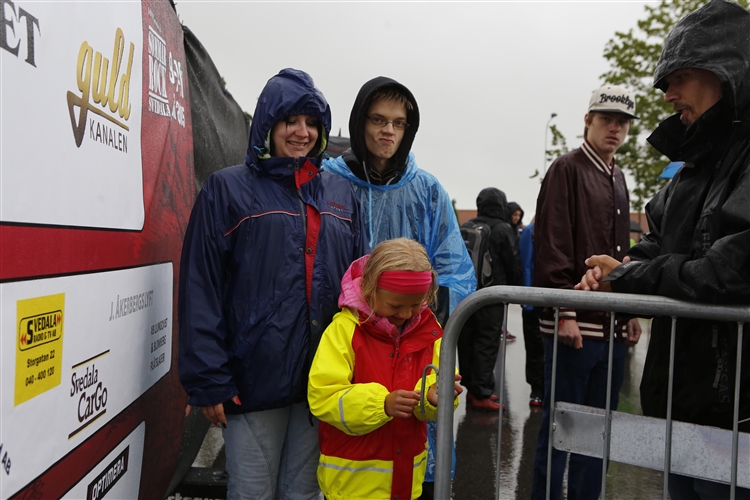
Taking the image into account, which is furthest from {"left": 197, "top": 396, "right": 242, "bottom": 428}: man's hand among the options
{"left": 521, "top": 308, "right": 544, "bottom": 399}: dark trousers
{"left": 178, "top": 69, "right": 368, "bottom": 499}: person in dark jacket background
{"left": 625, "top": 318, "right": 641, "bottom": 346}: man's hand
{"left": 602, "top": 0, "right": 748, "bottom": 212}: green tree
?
{"left": 602, "top": 0, "right": 748, "bottom": 212}: green tree

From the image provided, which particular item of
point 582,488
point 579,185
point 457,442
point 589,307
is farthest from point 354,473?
point 457,442

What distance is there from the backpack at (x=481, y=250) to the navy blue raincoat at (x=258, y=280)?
407 cm

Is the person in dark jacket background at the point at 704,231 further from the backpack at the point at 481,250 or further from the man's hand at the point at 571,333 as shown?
the backpack at the point at 481,250

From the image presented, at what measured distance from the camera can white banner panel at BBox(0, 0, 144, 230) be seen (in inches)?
56.1

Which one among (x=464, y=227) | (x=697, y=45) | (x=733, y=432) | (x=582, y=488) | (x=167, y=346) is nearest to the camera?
(x=733, y=432)

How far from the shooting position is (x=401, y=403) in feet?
6.89

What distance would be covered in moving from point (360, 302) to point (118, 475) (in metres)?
1.11

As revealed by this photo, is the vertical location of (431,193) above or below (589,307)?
above

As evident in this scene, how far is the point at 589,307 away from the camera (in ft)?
6.77

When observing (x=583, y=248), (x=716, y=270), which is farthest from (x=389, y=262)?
(x=583, y=248)

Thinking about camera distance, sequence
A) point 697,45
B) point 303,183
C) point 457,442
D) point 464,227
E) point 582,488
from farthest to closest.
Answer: point 464,227
point 457,442
point 582,488
point 303,183
point 697,45

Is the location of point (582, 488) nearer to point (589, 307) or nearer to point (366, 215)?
Answer: point (589, 307)

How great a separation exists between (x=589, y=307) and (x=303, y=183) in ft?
3.83

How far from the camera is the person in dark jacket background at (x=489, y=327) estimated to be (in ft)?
20.1
